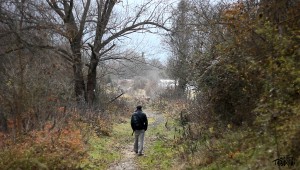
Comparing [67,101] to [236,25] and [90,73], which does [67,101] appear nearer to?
[90,73]

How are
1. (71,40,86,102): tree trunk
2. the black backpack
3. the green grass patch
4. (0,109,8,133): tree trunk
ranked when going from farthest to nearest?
(71,40,86,102): tree trunk < the black backpack < the green grass patch < (0,109,8,133): tree trunk

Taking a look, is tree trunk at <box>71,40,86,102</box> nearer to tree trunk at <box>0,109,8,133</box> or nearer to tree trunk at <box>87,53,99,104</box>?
tree trunk at <box>87,53,99,104</box>

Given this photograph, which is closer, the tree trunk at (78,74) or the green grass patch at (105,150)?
the green grass patch at (105,150)

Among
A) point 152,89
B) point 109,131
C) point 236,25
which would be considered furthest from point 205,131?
point 152,89

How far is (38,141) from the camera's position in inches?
405

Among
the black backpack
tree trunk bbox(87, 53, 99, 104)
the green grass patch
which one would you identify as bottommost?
the green grass patch

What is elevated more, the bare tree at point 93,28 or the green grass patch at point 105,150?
the bare tree at point 93,28

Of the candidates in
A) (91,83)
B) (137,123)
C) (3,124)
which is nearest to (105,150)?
(137,123)

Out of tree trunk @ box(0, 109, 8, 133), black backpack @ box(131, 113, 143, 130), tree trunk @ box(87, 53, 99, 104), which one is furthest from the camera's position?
tree trunk @ box(87, 53, 99, 104)

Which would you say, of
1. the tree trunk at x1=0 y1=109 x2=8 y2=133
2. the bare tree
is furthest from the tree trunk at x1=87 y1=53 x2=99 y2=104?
the tree trunk at x1=0 y1=109 x2=8 y2=133

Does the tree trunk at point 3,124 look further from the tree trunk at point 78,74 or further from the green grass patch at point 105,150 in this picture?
the tree trunk at point 78,74

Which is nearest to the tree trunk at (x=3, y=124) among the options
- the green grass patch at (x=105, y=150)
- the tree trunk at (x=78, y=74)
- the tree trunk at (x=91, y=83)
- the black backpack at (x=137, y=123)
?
the green grass patch at (x=105, y=150)

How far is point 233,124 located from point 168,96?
26855mm

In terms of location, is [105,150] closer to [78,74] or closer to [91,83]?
[78,74]
